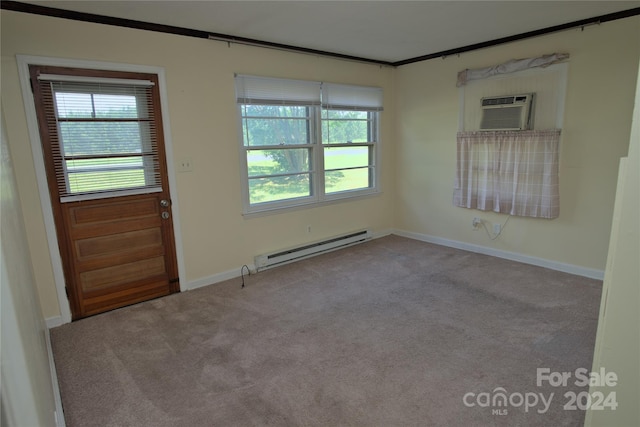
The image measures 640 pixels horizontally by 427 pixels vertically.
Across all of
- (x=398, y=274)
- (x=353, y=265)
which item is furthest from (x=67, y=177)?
(x=398, y=274)

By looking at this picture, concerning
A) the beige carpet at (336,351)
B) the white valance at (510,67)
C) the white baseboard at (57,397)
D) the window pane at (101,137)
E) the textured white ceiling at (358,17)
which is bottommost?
the beige carpet at (336,351)

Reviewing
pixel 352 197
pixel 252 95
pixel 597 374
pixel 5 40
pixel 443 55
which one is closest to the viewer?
pixel 597 374

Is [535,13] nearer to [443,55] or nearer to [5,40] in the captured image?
[443,55]

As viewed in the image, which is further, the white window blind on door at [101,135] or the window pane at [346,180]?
the window pane at [346,180]

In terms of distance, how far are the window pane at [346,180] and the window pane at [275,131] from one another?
0.64m

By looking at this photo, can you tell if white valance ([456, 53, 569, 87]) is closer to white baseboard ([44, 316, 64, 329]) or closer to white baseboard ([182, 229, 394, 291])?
white baseboard ([182, 229, 394, 291])

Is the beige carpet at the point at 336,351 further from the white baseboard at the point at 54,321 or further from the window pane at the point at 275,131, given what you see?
the window pane at the point at 275,131

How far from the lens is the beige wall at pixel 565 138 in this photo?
11.0 feet

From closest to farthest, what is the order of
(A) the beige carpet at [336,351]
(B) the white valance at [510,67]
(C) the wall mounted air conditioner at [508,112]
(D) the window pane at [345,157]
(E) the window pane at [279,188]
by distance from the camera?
1. (A) the beige carpet at [336,351]
2. (B) the white valance at [510,67]
3. (C) the wall mounted air conditioner at [508,112]
4. (E) the window pane at [279,188]
5. (D) the window pane at [345,157]

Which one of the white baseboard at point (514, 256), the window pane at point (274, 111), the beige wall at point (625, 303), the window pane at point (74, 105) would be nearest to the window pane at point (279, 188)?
the window pane at point (274, 111)

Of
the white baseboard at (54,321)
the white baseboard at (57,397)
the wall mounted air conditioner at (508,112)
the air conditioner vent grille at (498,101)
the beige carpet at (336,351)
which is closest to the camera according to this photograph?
the white baseboard at (57,397)

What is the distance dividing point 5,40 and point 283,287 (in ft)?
9.70

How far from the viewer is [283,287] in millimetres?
3686

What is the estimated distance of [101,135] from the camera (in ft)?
9.97
